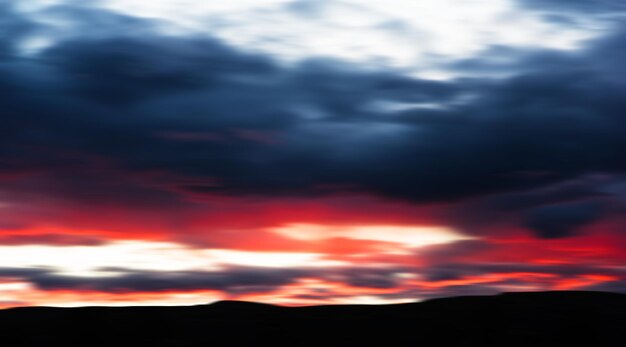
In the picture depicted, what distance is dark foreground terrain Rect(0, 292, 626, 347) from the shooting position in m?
37.6

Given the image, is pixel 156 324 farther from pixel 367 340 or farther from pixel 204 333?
pixel 367 340

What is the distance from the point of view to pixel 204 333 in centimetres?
3778

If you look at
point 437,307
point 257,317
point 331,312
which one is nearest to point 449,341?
point 437,307

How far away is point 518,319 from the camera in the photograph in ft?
126

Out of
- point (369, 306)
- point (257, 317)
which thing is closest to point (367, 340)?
point (369, 306)

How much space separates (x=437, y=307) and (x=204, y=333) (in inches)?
312

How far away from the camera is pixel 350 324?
127 feet

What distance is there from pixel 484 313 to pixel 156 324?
36.0 ft

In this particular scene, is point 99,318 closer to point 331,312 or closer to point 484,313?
point 331,312

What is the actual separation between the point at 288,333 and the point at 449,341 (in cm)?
536

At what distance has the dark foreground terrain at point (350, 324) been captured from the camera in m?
37.6

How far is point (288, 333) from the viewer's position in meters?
38.2

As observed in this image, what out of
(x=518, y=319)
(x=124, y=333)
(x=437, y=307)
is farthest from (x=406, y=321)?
(x=124, y=333)

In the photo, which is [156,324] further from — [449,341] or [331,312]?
[449,341]
